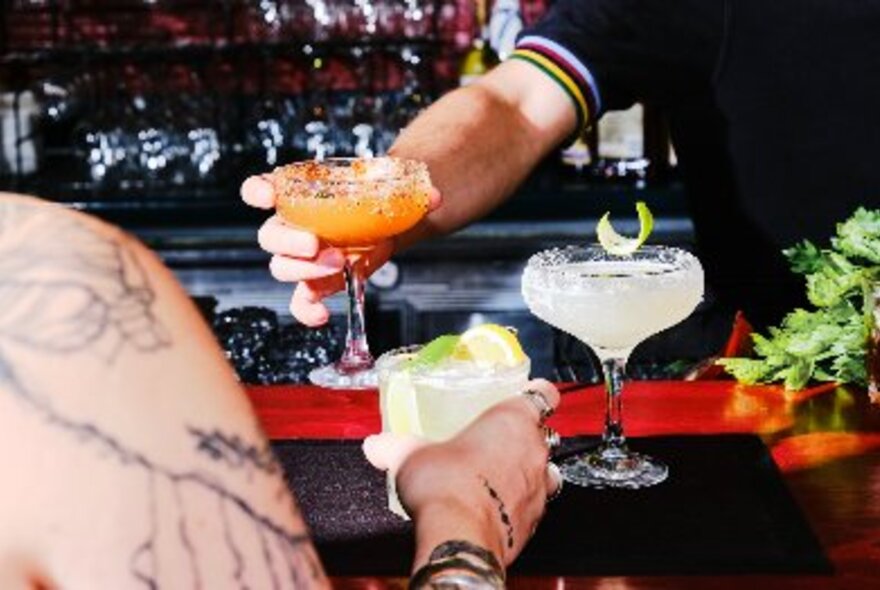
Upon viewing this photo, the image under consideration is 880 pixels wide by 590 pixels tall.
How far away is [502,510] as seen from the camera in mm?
1277

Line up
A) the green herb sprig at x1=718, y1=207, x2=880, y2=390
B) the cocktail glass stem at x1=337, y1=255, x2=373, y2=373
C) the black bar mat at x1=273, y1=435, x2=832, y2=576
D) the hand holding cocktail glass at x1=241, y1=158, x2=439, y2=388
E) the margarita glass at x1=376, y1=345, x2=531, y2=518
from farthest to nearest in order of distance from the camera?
the cocktail glass stem at x1=337, y1=255, x2=373, y2=373 → the hand holding cocktail glass at x1=241, y1=158, x2=439, y2=388 → the green herb sprig at x1=718, y1=207, x2=880, y2=390 → the margarita glass at x1=376, y1=345, x2=531, y2=518 → the black bar mat at x1=273, y1=435, x2=832, y2=576

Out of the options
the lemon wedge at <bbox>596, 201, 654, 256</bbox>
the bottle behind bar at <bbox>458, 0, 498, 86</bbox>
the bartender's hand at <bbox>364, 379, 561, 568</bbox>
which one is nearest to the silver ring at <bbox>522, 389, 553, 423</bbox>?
the bartender's hand at <bbox>364, 379, 561, 568</bbox>

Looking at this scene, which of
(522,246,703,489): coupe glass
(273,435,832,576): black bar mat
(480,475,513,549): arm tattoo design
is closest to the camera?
(480,475,513,549): arm tattoo design

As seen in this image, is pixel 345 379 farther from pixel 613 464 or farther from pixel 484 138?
pixel 484 138

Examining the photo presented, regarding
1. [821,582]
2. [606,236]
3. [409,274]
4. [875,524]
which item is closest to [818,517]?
[875,524]

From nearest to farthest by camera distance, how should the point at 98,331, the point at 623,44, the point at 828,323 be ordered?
the point at 98,331 < the point at 828,323 < the point at 623,44

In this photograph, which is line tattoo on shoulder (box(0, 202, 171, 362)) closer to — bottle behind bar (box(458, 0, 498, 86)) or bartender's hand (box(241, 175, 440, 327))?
bartender's hand (box(241, 175, 440, 327))

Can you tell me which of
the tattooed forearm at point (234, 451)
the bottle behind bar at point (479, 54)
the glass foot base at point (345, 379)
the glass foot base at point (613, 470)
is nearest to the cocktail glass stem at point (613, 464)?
the glass foot base at point (613, 470)

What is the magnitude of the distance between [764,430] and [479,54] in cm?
287

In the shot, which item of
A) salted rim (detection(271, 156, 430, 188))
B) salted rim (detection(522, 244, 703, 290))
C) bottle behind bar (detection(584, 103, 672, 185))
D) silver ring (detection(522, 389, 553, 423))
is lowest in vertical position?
bottle behind bar (detection(584, 103, 672, 185))

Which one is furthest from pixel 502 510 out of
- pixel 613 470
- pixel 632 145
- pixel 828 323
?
pixel 632 145

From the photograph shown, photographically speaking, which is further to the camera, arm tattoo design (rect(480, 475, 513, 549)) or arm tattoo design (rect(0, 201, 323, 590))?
arm tattoo design (rect(480, 475, 513, 549))

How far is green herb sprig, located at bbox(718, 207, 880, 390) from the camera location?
6.20ft

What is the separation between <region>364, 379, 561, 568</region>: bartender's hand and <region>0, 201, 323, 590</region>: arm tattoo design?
0.29 metres
